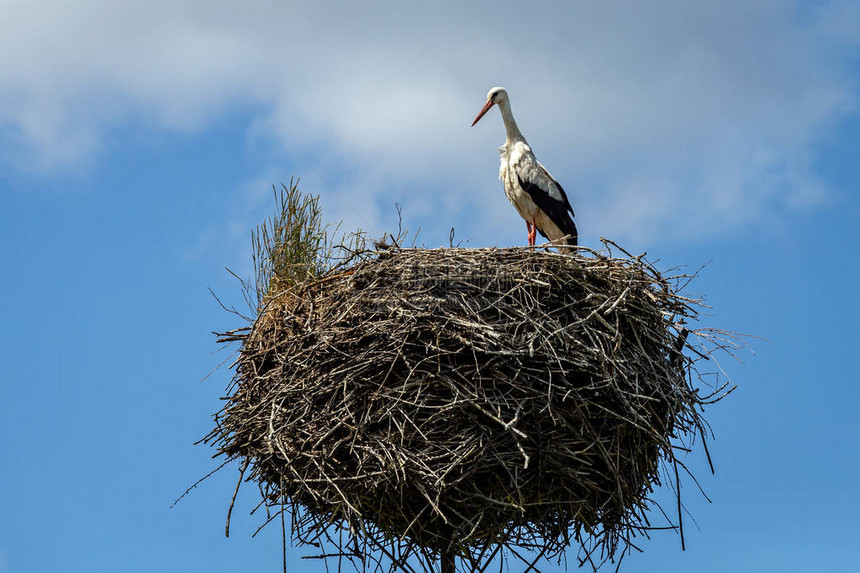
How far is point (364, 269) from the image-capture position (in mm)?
7434

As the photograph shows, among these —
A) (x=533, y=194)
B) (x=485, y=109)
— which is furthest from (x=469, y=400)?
(x=485, y=109)

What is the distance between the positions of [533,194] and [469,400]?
12.1 feet

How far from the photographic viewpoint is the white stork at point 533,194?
9.99 metres

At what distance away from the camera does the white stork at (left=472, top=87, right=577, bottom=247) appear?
9.99 m

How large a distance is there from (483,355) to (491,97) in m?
4.38

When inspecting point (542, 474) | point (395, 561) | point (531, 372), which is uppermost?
point (531, 372)

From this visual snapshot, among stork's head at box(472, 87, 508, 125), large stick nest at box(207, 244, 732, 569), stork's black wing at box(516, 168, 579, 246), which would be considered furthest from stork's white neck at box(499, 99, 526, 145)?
large stick nest at box(207, 244, 732, 569)

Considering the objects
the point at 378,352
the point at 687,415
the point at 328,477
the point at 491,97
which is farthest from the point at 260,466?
the point at 491,97

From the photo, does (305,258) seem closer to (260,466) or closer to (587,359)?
(260,466)

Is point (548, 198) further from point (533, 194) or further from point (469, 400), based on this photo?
point (469, 400)

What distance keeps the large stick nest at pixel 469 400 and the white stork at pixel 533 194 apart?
242 centimetres

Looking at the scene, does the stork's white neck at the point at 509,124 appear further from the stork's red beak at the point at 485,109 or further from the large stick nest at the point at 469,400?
the large stick nest at the point at 469,400

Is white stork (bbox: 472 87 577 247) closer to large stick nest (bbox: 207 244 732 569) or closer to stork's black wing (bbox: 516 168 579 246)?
stork's black wing (bbox: 516 168 579 246)

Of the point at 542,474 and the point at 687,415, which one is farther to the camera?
the point at 687,415
